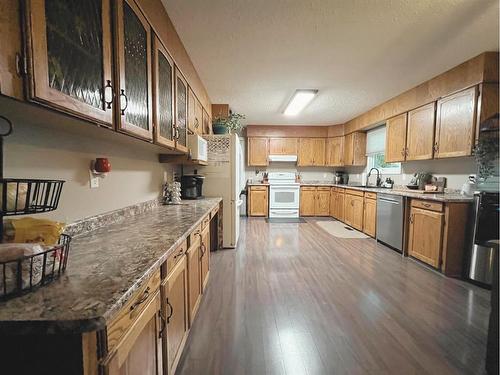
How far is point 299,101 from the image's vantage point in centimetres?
409

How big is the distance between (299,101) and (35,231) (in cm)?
401

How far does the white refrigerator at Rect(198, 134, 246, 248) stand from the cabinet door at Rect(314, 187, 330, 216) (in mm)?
3253

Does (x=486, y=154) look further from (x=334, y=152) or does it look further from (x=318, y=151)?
(x=318, y=151)

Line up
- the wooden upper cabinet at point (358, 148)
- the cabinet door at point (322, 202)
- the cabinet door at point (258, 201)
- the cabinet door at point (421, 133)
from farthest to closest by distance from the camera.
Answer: the cabinet door at point (322, 202)
the cabinet door at point (258, 201)
the wooden upper cabinet at point (358, 148)
the cabinet door at point (421, 133)

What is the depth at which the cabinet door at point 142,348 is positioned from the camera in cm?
67

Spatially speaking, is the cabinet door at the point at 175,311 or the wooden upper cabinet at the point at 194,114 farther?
the wooden upper cabinet at the point at 194,114

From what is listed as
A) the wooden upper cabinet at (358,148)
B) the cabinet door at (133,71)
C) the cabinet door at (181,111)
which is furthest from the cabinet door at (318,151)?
the cabinet door at (133,71)

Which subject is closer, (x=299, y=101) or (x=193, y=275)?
(x=193, y=275)

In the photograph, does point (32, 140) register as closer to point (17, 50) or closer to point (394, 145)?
point (17, 50)

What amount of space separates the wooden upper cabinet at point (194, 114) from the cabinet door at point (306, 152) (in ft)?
11.7

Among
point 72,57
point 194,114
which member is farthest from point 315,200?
point 72,57

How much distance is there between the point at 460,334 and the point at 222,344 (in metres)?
1.71

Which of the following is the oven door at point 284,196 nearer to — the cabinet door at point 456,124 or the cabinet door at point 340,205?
the cabinet door at point 340,205

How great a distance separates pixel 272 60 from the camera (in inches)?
105
